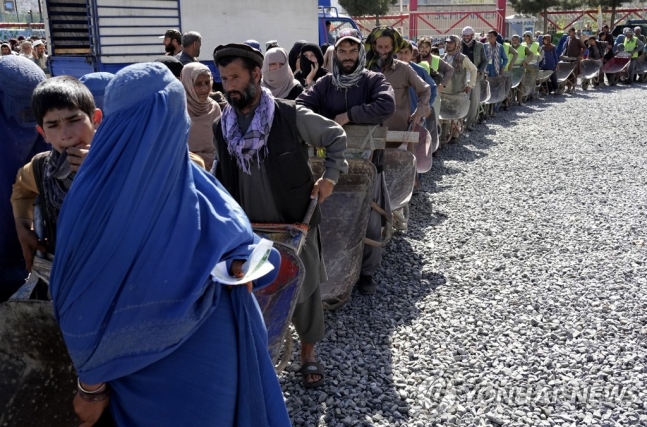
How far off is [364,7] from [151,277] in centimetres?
3339

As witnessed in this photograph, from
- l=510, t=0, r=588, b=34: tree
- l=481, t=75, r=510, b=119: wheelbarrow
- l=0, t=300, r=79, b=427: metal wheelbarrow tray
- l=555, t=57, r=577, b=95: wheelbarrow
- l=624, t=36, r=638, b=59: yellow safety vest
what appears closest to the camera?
l=0, t=300, r=79, b=427: metal wheelbarrow tray

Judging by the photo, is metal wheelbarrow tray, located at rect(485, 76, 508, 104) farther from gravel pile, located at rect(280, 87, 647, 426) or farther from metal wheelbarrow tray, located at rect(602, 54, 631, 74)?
metal wheelbarrow tray, located at rect(602, 54, 631, 74)

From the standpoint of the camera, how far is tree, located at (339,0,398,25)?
33.2 m

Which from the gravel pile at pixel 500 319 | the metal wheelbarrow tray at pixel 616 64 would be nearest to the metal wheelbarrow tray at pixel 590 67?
the metal wheelbarrow tray at pixel 616 64

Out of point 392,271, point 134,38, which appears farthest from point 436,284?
point 134,38

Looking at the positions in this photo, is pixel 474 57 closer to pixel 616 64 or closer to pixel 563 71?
pixel 563 71

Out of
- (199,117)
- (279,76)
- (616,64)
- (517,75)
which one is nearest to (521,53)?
(517,75)

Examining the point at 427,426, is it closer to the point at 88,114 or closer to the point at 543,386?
the point at 543,386

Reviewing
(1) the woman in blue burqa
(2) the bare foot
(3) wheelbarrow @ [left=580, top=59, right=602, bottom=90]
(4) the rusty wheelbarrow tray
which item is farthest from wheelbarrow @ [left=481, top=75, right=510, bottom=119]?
(1) the woman in blue burqa

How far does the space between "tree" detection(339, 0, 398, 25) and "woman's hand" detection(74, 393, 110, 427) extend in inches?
1299

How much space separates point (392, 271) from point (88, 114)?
3303 millimetres

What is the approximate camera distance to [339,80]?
14.5 ft

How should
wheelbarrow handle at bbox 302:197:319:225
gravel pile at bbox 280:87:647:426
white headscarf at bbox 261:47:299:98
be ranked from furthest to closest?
white headscarf at bbox 261:47:299:98 → gravel pile at bbox 280:87:647:426 → wheelbarrow handle at bbox 302:197:319:225

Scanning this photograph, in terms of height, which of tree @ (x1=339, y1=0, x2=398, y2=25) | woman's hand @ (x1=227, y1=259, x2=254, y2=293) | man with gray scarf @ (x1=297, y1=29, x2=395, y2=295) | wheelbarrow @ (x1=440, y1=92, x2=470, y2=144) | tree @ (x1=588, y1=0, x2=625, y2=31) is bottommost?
wheelbarrow @ (x1=440, y1=92, x2=470, y2=144)
